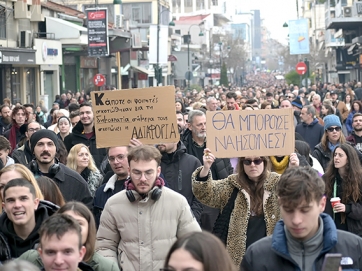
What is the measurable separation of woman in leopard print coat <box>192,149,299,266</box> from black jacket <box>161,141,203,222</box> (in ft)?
5.55

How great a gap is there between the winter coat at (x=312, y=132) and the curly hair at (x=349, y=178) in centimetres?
585

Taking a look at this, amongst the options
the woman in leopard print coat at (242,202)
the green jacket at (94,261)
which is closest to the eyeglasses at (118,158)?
the woman in leopard print coat at (242,202)

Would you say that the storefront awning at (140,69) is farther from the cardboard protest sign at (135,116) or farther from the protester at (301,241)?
the protester at (301,241)

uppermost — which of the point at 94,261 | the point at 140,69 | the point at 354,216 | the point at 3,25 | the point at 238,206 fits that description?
the point at 3,25

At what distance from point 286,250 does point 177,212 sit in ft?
6.11

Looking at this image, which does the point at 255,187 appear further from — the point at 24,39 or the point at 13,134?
the point at 24,39

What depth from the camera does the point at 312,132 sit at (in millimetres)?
14289

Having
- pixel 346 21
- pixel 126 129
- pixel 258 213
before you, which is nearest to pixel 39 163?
pixel 126 129

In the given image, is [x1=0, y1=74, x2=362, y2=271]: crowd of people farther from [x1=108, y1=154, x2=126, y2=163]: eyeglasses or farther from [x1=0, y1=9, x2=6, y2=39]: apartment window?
[x1=0, y1=9, x2=6, y2=39]: apartment window

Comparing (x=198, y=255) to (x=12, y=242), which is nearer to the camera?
(x=198, y=255)

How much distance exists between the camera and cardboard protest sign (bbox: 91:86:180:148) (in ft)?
28.6

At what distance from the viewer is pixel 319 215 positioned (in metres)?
4.36

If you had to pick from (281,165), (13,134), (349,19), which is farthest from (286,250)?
(349,19)

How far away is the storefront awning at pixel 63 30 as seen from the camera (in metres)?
40.6
